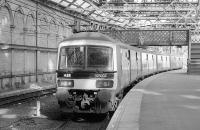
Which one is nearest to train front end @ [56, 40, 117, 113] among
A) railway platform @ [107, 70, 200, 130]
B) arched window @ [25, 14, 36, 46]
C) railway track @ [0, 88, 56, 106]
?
railway platform @ [107, 70, 200, 130]

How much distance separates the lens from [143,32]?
29.3 m

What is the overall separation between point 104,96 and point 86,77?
0.79m

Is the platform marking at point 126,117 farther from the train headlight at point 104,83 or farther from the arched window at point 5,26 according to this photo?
the arched window at point 5,26

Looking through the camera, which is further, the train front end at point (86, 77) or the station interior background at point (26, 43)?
the station interior background at point (26, 43)

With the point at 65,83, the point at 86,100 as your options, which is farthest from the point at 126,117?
the point at 65,83

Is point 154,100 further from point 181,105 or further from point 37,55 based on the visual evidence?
point 37,55

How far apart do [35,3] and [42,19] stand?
6.35ft

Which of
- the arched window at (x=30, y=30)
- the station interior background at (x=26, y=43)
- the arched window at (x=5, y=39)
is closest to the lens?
the arched window at (x=5, y=39)

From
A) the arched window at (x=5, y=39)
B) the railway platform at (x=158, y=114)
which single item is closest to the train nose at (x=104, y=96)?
the railway platform at (x=158, y=114)

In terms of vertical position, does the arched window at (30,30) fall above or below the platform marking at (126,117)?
above

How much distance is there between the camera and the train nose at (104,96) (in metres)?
10.7

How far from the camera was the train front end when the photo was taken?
1084 centimetres

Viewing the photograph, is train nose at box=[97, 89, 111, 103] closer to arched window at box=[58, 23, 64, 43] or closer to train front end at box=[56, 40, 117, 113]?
train front end at box=[56, 40, 117, 113]

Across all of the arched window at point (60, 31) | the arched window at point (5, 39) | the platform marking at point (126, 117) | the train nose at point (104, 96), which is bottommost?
the platform marking at point (126, 117)
